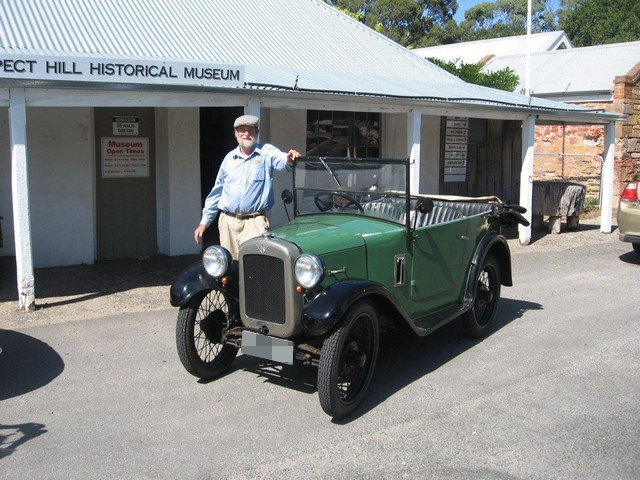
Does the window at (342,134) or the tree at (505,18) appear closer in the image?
the window at (342,134)

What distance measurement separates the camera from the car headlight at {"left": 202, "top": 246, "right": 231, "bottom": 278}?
5.03 metres

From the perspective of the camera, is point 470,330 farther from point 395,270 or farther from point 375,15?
point 375,15

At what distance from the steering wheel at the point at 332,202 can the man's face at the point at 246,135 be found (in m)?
0.76

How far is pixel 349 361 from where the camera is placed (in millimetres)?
4719

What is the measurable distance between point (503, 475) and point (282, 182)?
7.55m

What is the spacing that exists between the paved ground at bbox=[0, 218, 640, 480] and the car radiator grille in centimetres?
65

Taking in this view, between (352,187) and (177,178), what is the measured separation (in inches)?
196

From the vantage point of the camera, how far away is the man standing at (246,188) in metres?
5.96

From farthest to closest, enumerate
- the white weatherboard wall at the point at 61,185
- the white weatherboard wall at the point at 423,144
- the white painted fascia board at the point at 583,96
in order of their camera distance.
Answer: the white painted fascia board at the point at 583,96 → the white weatherboard wall at the point at 423,144 → the white weatherboard wall at the point at 61,185

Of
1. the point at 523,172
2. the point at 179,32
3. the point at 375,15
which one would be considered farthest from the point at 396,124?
the point at 375,15

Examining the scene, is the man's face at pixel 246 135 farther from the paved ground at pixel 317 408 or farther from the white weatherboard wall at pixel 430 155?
the white weatherboard wall at pixel 430 155

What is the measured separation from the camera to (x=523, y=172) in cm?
1211

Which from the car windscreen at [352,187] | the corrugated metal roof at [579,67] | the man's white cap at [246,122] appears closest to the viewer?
the car windscreen at [352,187]

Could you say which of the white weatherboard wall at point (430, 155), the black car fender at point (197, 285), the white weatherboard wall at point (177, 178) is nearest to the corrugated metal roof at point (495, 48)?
the white weatherboard wall at point (430, 155)
